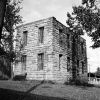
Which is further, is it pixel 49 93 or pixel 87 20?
pixel 87 20

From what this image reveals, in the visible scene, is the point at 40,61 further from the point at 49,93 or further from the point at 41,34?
the point at 49,93

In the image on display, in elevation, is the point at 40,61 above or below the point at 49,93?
above

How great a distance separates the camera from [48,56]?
1920 cm

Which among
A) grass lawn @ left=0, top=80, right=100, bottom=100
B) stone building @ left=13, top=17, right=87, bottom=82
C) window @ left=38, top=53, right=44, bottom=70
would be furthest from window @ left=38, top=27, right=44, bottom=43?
grass lawn @ left=0, top=80, right=100, bottom=100

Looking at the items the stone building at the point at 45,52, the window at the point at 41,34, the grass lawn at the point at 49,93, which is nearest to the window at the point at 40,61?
the stone building at the point at 45,52

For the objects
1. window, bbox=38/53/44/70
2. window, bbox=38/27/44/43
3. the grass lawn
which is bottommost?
the grass lawn

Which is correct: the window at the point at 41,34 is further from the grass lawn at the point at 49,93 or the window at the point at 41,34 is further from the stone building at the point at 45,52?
the grass lawn at the point at 49,93

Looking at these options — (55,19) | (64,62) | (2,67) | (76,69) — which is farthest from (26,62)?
(76,69)

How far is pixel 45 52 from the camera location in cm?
1961

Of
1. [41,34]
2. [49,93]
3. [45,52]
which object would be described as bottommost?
[49,93]

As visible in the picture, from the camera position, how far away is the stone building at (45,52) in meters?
19.1

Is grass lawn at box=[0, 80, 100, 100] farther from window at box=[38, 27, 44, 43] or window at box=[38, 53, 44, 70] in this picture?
window at box=[38, 27, 44, 43]

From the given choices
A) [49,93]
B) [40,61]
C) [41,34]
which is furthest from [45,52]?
[49,93]

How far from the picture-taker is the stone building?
62.8 feet
